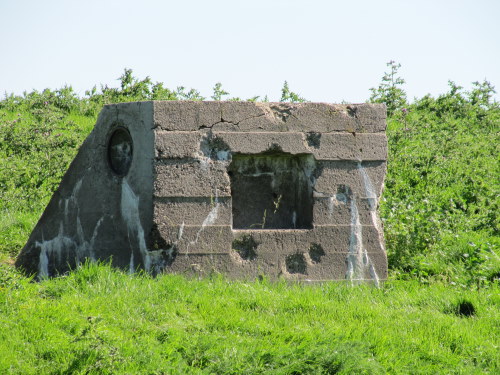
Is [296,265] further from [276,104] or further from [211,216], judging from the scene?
[276,104]

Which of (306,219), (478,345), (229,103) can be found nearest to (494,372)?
(478,345)

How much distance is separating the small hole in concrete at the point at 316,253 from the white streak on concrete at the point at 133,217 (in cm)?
144

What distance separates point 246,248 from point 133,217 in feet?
3.37

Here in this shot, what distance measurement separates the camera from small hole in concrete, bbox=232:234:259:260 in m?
5.72

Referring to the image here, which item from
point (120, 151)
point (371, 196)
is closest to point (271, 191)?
point (371, 196)

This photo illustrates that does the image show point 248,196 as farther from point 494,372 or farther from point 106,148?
point 494,372

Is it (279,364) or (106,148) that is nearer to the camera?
(279,364)

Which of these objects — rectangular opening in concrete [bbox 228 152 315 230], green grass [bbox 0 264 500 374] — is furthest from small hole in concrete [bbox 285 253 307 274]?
rectangular opening in concrete [bbox 228 152 315 230]

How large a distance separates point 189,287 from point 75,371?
1520 millimetres

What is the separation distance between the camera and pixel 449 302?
5.59 metres

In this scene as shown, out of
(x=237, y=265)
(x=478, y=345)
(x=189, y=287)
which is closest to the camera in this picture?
(x=478, y=345)

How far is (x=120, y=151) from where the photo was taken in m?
5.99

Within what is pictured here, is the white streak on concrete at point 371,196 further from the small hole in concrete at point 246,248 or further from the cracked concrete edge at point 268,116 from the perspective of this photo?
the small hole in concrete at point 246,248

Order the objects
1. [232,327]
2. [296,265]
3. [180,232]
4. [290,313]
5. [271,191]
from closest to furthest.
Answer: [232,327]
[290,313]
[180,232]
[296,265]
[271,191]
